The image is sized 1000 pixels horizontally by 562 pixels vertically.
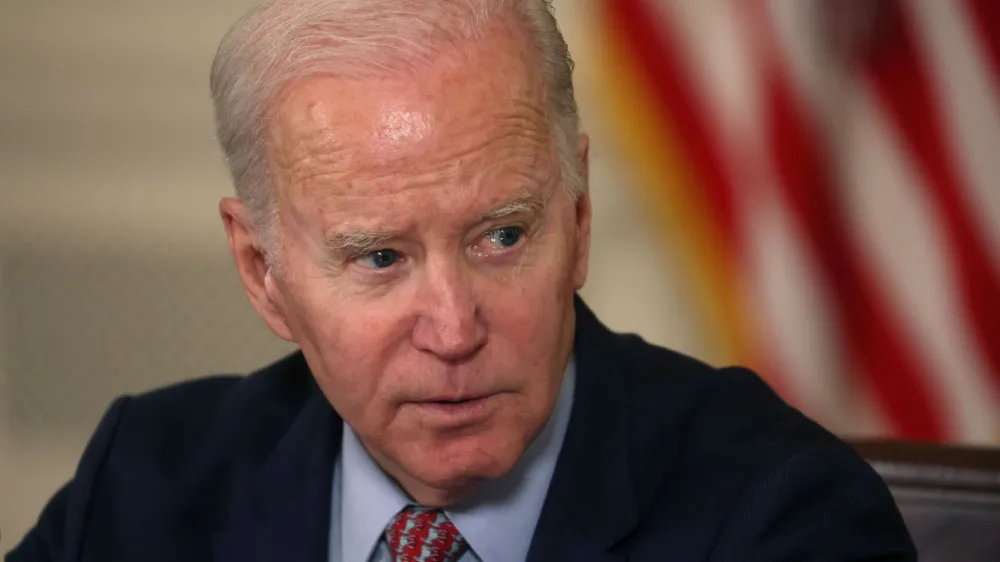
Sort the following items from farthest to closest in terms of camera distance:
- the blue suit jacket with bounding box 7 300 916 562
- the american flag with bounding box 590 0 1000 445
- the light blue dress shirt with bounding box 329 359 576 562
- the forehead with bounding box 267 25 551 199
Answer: the american flag with bounding box 590 0 1000 445 → the light blue dress shirt with bounding box 329 359 576 562 → the blue suit jacket with bounding box 7 300 916 562 → the forehead with bounding box 267 25 551 199

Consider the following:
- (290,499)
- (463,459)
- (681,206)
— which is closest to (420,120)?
(463,459)

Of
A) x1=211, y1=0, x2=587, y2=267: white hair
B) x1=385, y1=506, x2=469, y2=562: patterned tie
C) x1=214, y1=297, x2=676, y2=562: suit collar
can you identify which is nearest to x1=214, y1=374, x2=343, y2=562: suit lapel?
x1=214, y1=297, x2=676, y2=562: suit collar

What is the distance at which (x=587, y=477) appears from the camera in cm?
154

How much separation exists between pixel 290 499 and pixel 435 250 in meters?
0.54

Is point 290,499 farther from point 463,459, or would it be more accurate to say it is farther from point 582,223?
point 582,223

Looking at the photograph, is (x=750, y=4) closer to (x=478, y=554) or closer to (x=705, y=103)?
(x=705, y=103)

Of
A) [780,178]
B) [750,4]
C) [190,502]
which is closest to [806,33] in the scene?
[750,4]

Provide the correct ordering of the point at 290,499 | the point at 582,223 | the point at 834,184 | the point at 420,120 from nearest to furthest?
the point at 420,120, the point at 582,223, the point at 290,499, the point at 834,184

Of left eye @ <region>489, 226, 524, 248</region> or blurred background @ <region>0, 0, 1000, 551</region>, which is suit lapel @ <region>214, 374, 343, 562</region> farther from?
blurred background @ <region>0, 0, 1000, 551</region>

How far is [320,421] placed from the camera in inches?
67.5

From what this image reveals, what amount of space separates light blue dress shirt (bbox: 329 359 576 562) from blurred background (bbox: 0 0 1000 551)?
100 centimetres

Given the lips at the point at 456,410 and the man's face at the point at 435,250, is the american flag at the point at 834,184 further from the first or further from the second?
the lips at the point at 456,410

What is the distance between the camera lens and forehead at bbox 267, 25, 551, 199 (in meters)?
1.26

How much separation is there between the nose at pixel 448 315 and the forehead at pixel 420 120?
114 millimetres
